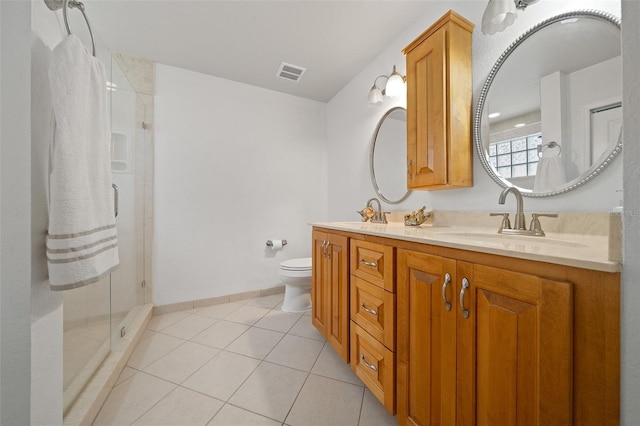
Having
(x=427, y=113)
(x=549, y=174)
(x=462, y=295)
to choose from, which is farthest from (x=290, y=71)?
(x=462, y=295)

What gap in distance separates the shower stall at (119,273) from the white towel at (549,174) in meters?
2.11

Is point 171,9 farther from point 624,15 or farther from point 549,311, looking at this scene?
point 549,311

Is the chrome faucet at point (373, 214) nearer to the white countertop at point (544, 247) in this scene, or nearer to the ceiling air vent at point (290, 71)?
the white countertop at point (544, 247)

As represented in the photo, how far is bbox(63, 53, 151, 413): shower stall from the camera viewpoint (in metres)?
1.10

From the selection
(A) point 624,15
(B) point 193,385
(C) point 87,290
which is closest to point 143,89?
(C) point 87,290

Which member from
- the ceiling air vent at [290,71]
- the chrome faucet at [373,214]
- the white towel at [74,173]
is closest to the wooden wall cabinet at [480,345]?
the chrome faucet at [373,214]

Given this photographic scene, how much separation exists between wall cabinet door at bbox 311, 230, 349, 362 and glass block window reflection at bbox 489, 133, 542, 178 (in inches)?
33.9

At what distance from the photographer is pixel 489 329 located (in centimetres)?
63

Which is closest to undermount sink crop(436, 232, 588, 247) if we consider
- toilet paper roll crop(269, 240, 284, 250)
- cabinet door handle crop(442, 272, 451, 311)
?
cabinet door handle crop(442, 272, 451, 311)

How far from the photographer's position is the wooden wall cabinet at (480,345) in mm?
513

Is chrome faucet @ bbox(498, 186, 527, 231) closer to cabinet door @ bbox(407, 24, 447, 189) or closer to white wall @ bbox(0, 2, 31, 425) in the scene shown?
cabinet door @ bbox(407, 24, 447, 189)

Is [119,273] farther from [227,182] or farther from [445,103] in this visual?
[445,103]

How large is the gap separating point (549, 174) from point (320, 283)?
1.31 meters

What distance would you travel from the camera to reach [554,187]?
100 centimetres
